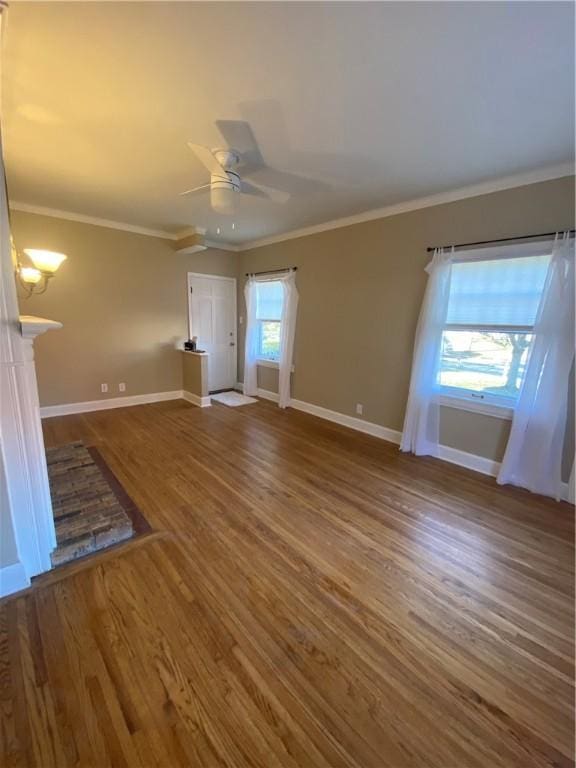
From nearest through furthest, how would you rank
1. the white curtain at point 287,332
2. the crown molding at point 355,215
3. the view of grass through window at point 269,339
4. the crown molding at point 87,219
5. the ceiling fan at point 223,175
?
the ceiling fan at point 223,175 → the crown molding at point 355,215 → the crown molding at point 87,219 → the white curtain at point 287,332 → the view of grass through window at point 269,339

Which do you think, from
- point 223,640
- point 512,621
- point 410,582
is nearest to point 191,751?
point 223,640

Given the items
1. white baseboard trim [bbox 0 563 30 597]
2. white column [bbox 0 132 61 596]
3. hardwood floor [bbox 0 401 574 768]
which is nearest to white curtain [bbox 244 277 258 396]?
hardwood floor [bbox 0 401 574 768]

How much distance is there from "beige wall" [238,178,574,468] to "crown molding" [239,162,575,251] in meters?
0.05

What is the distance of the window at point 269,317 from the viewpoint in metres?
5.19

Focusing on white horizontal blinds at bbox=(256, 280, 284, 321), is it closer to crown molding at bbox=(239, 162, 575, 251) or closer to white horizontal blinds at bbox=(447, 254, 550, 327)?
crown molding at bbox=(239, 162, 575, 251)

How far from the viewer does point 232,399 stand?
17.7 feet

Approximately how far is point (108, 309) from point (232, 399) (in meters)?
2.25

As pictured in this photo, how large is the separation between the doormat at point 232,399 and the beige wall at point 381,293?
0.93 meters

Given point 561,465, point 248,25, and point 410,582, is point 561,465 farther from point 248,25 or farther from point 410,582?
point 248,25

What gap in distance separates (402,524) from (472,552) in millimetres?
440

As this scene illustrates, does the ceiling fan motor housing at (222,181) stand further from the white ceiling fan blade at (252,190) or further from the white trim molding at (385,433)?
the white trim molding at (385,433)

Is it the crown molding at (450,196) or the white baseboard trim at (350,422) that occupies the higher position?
the crown molding at (450,196)

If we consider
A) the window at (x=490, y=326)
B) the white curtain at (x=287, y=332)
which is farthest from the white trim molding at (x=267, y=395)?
the window at (x=490, y=326)

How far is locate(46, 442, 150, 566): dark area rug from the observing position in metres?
1.96
